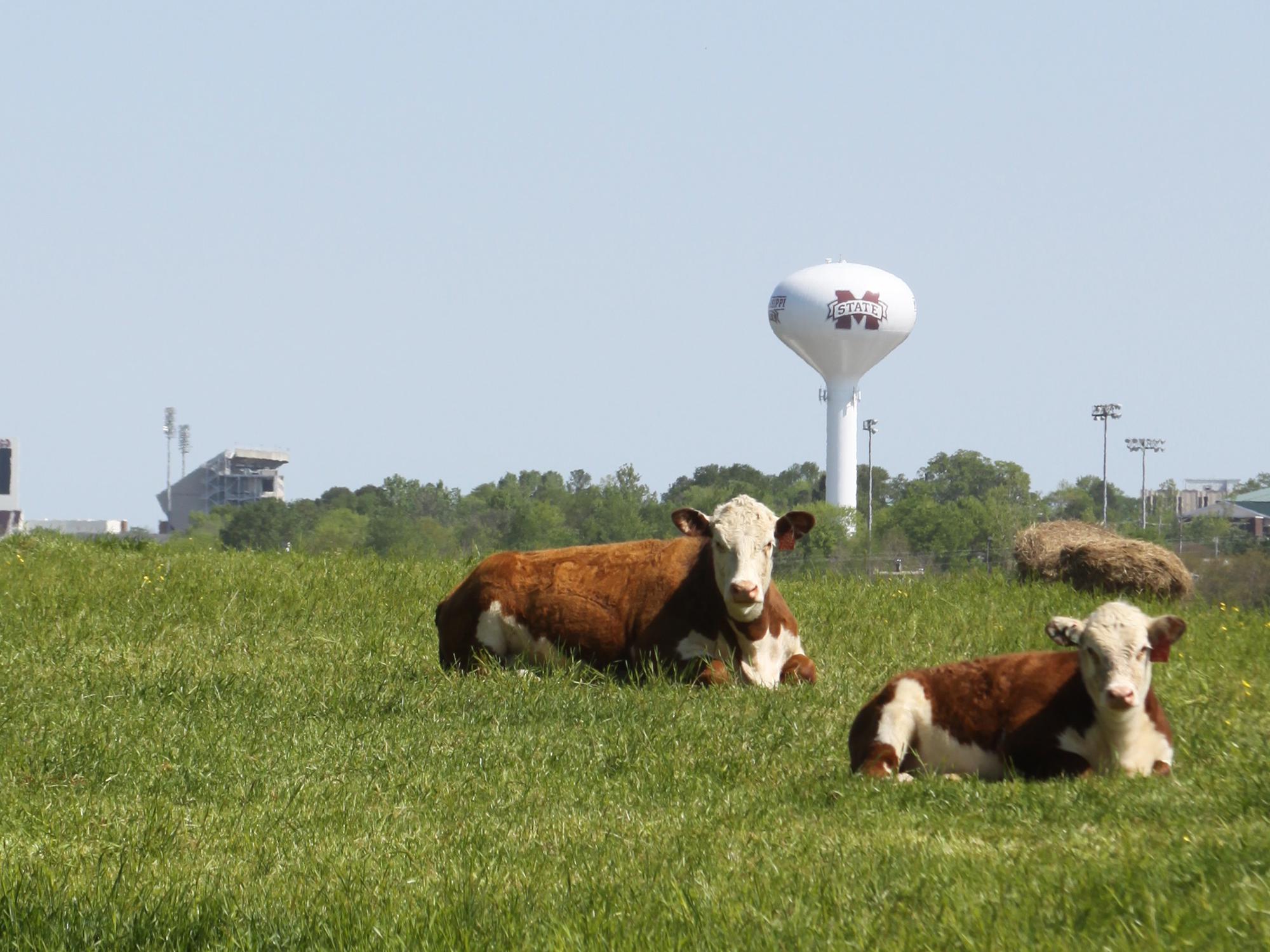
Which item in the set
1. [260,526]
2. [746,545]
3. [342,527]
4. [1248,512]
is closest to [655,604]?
[746,545]

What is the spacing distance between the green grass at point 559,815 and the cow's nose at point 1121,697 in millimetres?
322

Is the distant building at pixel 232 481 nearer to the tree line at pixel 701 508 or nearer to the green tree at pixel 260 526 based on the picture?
the tree line at pixel 701 508

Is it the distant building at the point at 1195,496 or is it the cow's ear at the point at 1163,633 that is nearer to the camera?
the cow's ear at the point at 1163,633

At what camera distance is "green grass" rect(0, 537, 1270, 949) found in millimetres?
4363

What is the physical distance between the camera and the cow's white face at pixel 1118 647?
639 centimetres

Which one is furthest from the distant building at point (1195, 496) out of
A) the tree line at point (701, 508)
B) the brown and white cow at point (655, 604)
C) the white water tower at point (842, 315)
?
the brown and white cow at point (655, 604)

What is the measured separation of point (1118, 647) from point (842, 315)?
3182 inches

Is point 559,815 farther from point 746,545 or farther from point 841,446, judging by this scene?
point 841,446

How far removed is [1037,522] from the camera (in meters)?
21.2

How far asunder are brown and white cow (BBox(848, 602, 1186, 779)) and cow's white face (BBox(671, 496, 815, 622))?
9.23 ft

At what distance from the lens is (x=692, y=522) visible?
10.6 metres

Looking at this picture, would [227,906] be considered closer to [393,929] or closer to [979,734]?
[393,929]

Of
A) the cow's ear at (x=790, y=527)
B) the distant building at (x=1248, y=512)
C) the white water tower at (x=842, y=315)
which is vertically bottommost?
the distant building at (x=1248, y=512)

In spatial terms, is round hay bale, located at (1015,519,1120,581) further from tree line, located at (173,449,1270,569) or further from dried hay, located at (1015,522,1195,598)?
tree line, located at (173,449,1270,569)
